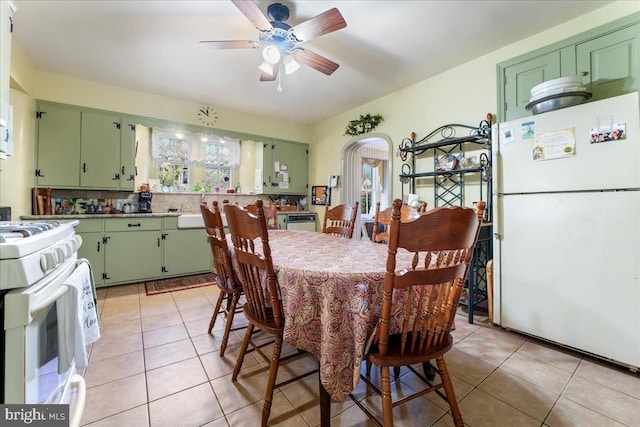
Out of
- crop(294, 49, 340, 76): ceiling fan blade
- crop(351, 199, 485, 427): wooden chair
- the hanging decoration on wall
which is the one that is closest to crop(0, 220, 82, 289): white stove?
crop(351, 199, 485, 427): wooden chair

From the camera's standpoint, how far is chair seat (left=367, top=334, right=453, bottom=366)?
3.36ft

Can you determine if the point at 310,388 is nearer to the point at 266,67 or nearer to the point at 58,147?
the point at 266,67

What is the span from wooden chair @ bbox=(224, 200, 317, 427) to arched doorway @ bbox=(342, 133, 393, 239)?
2.75 meters

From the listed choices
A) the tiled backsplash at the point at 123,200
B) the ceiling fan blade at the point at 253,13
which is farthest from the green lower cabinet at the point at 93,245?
the ceiling fan blade at the point at 253,13

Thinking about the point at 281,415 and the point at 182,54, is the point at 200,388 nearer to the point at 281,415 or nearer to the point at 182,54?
the point at 281,415

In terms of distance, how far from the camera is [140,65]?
3020mm

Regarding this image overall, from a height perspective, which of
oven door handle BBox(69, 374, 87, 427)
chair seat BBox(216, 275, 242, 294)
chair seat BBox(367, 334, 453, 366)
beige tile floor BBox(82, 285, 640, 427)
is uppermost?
chair seat BBox(216, 275, 242, 294)

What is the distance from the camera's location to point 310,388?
5.12ft

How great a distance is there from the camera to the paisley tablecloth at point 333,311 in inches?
41.8

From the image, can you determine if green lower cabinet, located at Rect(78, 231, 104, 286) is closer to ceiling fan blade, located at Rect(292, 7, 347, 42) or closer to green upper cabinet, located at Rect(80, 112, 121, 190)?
green upper cabinet, located at Rect(80, 112, 121, 190)

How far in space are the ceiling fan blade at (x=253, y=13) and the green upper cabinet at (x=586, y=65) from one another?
7.23 feet

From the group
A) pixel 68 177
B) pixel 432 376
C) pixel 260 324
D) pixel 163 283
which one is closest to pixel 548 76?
pixel 432 376

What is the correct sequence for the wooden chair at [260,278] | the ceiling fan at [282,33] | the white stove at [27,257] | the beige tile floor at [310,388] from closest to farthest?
the white stove at [27,257] < the wooden chair at [260,278] < the beige tile floor at [310,388] < the ceiling fan at [282,33]

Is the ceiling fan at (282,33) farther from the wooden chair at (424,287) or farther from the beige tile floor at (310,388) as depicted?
the beige tile floor at (310,388)
